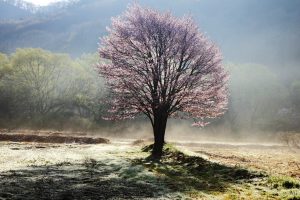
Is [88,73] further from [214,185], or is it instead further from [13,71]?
[214,185]

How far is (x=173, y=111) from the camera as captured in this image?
3212 centimetres

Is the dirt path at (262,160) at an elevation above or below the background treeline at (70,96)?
below

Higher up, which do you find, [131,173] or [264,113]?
[264,113]

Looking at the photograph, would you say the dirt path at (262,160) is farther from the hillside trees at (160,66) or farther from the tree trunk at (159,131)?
the hillside trees at (160,66)

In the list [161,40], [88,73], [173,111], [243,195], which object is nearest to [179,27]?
[161,40]

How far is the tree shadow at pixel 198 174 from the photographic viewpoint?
699 inches

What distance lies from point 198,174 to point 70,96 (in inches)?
3238

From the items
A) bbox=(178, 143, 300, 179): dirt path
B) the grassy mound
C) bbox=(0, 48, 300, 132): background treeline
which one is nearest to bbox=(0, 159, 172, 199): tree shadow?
bbox=(178, 143, 300, 179): dirt path

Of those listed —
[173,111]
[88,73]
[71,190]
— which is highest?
[88,73]

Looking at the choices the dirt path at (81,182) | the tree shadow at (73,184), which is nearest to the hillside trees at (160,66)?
the dirt path at (81,182)

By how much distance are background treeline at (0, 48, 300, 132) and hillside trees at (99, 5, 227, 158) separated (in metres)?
59.5

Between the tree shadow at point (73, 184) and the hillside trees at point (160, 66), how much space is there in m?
8.99

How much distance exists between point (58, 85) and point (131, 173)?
8314 cm

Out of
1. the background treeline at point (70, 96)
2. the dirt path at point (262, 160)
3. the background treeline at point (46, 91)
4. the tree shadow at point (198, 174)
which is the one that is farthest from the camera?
the background treeline at point (70, 96)
